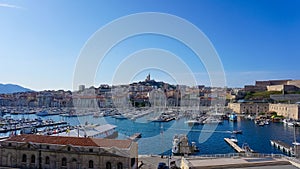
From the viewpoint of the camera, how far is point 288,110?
109ft

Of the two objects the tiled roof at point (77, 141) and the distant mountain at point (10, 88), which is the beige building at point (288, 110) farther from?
the distant mountain at point (10, 88)

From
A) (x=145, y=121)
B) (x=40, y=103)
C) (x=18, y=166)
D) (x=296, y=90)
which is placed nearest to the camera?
(x=18, y=166)

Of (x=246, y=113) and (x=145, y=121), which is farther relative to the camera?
(x=246, y=113)

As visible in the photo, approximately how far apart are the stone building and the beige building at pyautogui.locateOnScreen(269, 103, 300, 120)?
88.2ft

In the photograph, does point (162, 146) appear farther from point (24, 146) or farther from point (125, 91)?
point (125, 91)

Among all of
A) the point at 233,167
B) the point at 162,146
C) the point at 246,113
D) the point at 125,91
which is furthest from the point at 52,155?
the point at 246,113

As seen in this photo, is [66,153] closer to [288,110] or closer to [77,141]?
[77,141]

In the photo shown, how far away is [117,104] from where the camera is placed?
4116 cm

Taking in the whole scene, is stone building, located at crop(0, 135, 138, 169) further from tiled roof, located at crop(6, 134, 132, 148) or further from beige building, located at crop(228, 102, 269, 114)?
beige building, located at crop(228, 102, 269, 114)

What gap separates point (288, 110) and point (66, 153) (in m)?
30.2

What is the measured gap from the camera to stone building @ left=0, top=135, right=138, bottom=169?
8.62 metres

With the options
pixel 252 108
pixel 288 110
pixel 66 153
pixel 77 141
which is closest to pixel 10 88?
pixel 252 108

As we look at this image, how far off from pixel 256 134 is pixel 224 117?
1183cm

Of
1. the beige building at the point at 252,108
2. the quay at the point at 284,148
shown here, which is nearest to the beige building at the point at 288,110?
the beige building at the point at 252,108
